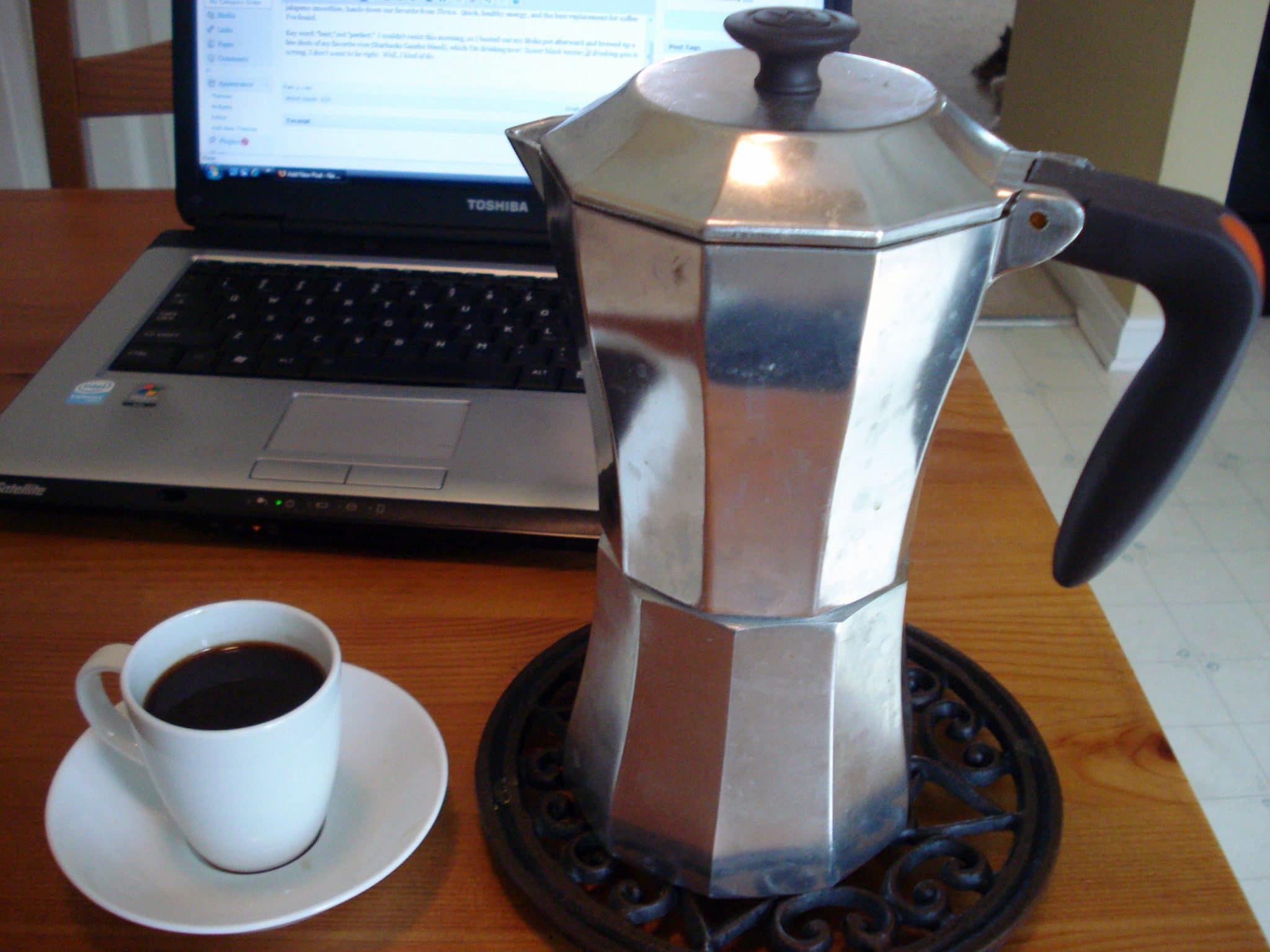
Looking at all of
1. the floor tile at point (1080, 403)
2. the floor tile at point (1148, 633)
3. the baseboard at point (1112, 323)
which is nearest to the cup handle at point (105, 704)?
the floor tile at point (1148, 633)

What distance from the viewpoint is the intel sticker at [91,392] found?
51cm

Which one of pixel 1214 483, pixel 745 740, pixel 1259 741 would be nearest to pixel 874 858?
pixel 745 740

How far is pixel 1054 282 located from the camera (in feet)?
5.79

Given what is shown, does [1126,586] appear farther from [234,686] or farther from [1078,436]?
[234,686]

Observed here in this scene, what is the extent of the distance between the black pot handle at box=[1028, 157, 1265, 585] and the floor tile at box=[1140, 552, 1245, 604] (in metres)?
0.95

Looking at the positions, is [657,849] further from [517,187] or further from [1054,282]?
[1054,282]

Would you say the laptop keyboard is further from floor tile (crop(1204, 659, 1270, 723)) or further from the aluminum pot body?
floor tile (crop(1204, 659, 1270, 723))

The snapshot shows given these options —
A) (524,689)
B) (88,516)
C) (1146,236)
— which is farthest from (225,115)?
(1146,236)

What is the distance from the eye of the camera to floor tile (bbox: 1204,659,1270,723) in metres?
1.00

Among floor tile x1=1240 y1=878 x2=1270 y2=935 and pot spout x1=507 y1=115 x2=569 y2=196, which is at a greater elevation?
pot spout x1=507 y1=115 x2=569 y2=196

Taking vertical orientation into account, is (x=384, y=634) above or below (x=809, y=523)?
below

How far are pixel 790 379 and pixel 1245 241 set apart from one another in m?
0.11

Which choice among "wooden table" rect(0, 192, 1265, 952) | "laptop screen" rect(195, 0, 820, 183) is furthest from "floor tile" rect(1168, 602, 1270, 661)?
"laptop screen" rect(195, 0, 820, 183)

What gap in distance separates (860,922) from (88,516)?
1.24 feet
